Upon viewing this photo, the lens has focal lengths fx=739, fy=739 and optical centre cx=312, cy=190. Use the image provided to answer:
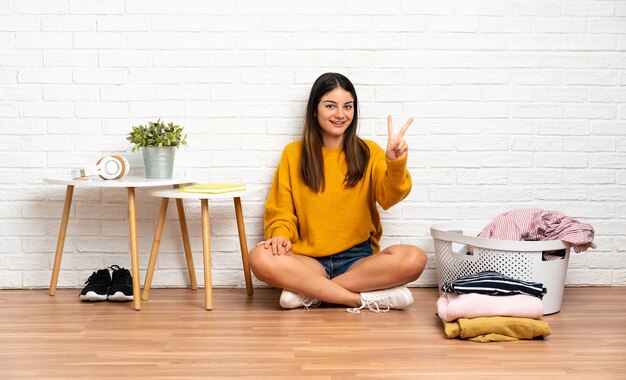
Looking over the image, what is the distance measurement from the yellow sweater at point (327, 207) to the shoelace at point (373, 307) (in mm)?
311

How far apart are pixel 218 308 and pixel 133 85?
1115 mm

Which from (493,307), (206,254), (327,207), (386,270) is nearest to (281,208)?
(327,207)

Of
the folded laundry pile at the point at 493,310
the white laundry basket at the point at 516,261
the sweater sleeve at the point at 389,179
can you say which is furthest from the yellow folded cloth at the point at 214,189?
the folded laundry pile at the point at 493,310

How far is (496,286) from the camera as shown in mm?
2572

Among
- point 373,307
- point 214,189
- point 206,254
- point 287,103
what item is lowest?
point 373,307

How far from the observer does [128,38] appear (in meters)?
3.35

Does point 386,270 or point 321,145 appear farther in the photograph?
point 321,145

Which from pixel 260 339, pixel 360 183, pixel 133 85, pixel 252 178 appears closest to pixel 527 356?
pixel 260 339

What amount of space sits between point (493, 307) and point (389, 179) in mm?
715

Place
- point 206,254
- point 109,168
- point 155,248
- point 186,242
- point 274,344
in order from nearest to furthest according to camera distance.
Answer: point 274,344
point 206,254
point 109,168
point 155,248
point 186,242

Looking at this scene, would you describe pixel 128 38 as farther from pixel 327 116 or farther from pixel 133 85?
pixel 327 116

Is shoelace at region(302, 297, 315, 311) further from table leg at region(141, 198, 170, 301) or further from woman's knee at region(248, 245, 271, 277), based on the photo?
table leg at region(141, 198, 170, 301)

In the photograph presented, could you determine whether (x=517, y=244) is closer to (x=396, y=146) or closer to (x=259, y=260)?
(x=396, y=146)

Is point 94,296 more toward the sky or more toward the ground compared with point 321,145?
more toward the ground
